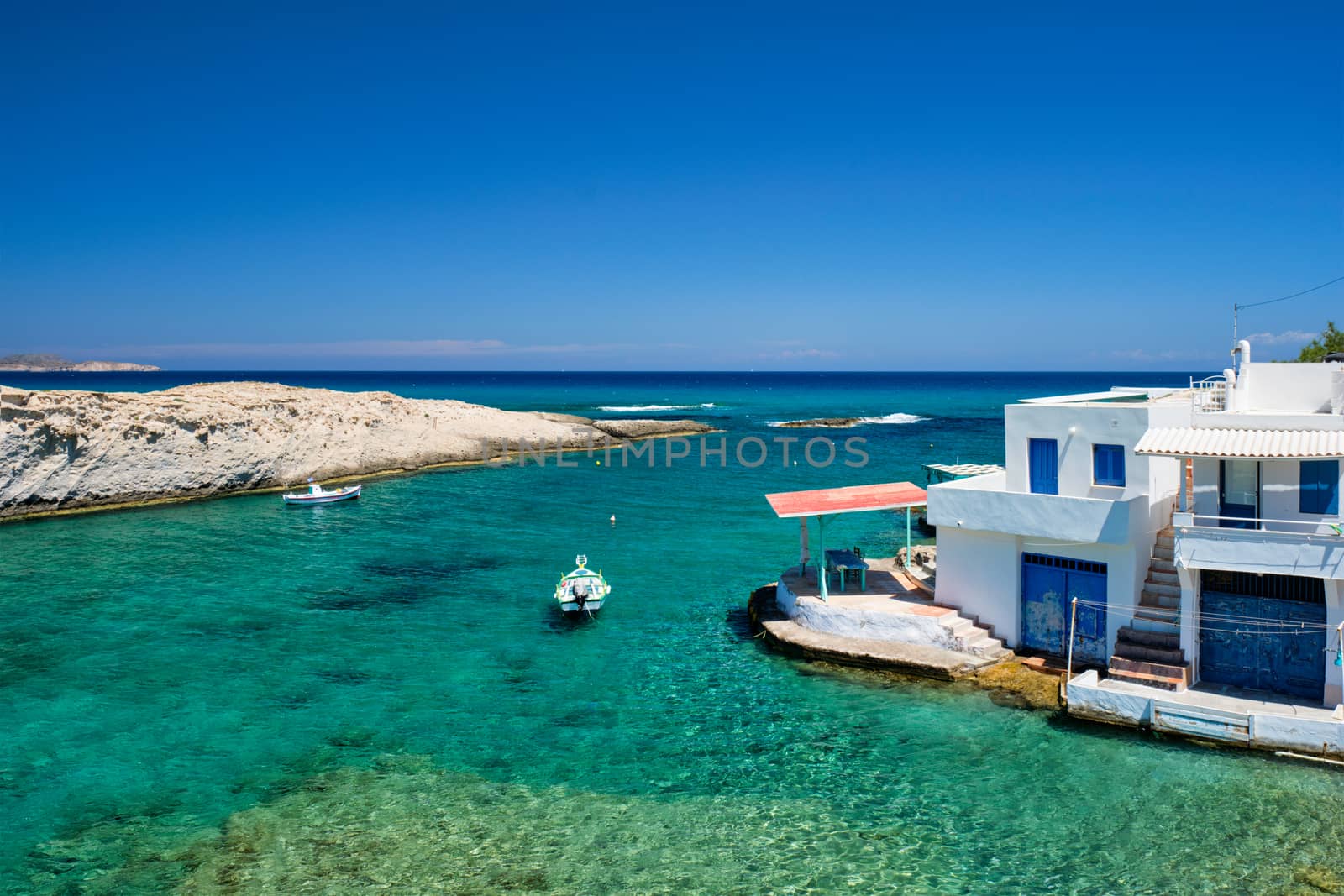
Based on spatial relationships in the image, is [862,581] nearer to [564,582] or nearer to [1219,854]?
[564,582]

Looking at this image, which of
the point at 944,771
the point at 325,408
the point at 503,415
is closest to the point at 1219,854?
the point at 944,771

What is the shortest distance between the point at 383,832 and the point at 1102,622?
Result: 1460 cm

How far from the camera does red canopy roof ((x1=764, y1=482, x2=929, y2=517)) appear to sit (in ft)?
72.4

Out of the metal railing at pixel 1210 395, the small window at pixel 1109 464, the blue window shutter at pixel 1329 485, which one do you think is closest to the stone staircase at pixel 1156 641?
the small window at pixel 1109 464

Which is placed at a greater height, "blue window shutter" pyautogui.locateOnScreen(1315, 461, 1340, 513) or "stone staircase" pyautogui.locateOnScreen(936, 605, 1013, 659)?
"blue window shutter" pyautogui.locateOnScreen(1315, 461, 1340, 513)

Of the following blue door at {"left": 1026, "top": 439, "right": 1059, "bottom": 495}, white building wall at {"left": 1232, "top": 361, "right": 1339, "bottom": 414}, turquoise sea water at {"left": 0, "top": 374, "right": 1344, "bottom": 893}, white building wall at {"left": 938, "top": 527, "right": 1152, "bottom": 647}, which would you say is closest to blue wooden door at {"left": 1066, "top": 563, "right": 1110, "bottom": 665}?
white building wall at {"left": 938, "top": 527, "right": 1152, "bottom": 647}

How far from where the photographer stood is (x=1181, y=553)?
1681 cm

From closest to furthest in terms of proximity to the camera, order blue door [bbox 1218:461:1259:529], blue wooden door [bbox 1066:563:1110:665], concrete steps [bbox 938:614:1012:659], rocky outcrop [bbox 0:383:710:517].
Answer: blue door [bbox 1218:461:1259:529] → blue wooden door [bbox 1066:563:1110:665] → concrete steps [bbox 938:614:1012:659] → rocky outcrop [bbox 0:383:710:517]

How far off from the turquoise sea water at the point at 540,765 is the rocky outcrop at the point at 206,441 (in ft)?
47.9

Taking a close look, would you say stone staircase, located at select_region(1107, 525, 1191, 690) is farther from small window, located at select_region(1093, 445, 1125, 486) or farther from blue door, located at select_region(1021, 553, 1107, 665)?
small window, located at select_region(1093, 445, 1125, 486)

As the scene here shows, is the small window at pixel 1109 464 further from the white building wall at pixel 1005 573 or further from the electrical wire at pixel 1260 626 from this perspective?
the electrical wire at pixel 1260 626

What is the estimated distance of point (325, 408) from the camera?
55281 mm

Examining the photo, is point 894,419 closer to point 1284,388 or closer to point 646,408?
point 646,408

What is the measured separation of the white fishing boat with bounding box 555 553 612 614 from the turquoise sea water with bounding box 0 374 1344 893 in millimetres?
755
